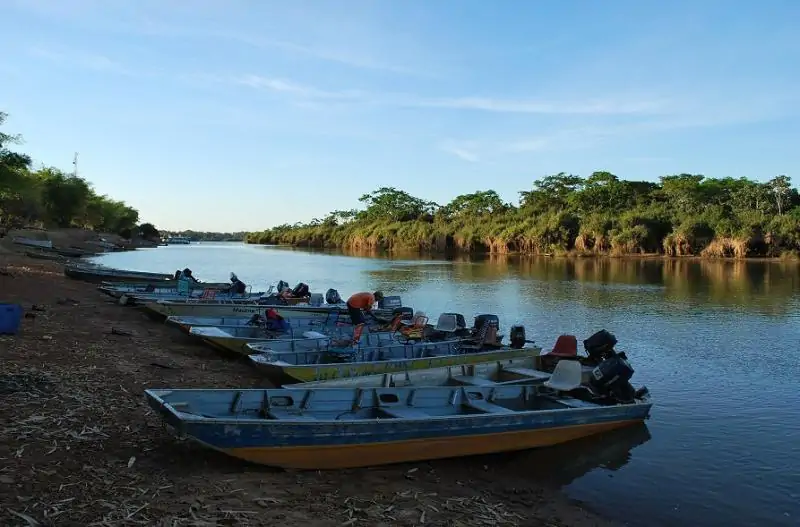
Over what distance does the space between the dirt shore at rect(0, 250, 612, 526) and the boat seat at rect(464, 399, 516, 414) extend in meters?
0.79

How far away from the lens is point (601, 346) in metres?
13.9

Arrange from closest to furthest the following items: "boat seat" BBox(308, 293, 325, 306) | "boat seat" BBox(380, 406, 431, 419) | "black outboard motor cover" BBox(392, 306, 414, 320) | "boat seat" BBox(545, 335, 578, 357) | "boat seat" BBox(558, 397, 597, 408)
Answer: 1. "boat seat" BBox(380, 406, 431, 419)
2. "boat seat" BBox(558, 397, 597, 408)
3. "boat seat" BBox(545, 335, 578, 357)
4. "black outboard motor cover" BBox(392, 306, 414, 320)
5. "boat seat" BBox(308, 293, 325, 306)

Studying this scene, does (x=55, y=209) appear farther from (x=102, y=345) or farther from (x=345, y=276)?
(x=102, y=345)

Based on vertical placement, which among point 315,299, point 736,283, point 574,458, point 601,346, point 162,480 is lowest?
point 574,458

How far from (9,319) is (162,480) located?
30.8 ft

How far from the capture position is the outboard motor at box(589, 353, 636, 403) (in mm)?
12406

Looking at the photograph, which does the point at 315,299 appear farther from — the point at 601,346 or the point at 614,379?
the point at 614,379

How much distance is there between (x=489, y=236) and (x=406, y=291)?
206ft

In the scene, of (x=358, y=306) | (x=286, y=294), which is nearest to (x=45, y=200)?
(x=286, y=294)

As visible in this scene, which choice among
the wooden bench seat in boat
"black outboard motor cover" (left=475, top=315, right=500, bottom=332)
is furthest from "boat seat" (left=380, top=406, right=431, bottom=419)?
"black outboard motor cover" (left=475, top=315, right=500, bottom=332)

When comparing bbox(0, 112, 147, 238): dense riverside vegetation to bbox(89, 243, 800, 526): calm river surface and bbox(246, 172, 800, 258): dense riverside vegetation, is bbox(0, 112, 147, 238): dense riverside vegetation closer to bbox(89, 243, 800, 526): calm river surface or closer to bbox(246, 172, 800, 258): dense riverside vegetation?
bbox(89, 243, 800, 526): calm river surface

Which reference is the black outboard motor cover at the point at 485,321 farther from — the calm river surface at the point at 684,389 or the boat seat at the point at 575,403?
the boat seat at the point at 575,403

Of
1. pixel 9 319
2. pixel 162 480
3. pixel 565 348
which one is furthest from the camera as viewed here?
pixel 565 348

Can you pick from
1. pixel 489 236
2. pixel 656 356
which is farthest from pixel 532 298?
pixel 489 236
